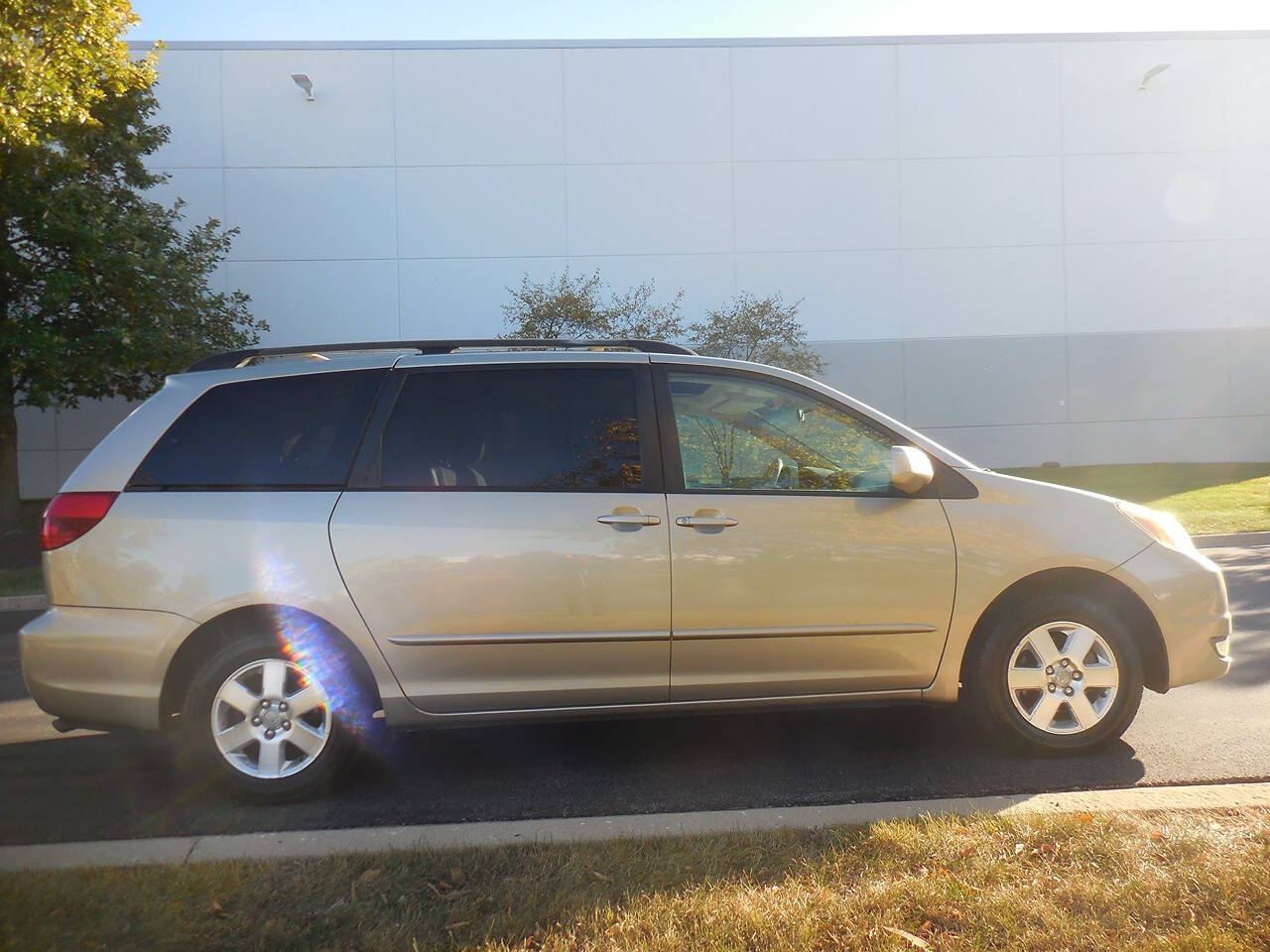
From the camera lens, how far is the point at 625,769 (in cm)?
453

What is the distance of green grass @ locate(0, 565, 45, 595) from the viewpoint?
1044 cm

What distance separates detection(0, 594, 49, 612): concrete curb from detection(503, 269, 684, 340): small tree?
823 centimetres

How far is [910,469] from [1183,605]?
4.49ft

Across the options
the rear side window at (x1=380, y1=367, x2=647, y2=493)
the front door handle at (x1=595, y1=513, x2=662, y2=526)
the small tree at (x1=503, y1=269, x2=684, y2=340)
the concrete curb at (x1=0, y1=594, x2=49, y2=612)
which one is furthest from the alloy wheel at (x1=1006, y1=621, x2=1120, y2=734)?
the small tree at (x1=503, y1=269, x2=684, y2=340)

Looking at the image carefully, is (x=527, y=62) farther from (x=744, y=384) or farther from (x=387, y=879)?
(x=387, y=879)

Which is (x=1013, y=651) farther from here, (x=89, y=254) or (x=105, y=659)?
(x=89, y=254)

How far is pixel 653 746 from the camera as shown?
4859 mm

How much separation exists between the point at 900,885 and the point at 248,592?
2.67 metres

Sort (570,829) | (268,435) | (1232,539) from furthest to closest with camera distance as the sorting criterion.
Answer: (1232,539) → (268,435) → (570,829)

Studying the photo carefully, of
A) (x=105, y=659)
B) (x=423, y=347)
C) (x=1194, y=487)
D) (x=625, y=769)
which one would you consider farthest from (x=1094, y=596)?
(x=1194, y=487)

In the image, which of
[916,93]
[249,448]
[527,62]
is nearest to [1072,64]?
[916,93]

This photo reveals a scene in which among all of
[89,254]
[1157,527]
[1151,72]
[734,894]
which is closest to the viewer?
[734,894]

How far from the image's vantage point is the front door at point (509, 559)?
4094 millimetres

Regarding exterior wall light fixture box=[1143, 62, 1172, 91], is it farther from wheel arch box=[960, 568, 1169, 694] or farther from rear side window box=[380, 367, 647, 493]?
rear side window box=[380, 367, 647, 493]
